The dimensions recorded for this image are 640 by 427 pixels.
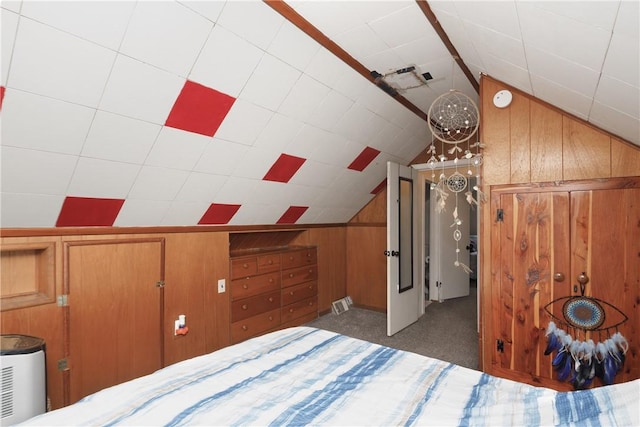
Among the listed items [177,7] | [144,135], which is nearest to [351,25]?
[177,7]

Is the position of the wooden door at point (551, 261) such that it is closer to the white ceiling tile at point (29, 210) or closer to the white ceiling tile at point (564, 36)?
the white ceiling tile at point (564, 36)

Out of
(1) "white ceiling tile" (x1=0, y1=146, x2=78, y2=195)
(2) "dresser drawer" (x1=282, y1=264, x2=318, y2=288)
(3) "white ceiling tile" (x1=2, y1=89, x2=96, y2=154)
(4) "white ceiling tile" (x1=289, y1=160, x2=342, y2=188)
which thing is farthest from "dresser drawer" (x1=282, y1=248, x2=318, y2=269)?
(3) "white ceiling tile" (x1=2, y1=89, x2=96, y2=154)

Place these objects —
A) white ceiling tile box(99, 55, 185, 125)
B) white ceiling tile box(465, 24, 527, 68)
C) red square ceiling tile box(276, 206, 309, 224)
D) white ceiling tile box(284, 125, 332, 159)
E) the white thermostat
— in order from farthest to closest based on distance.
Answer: red square ceiling tile box(276, 206, 309, 224), white ceiling tile box(284, 125, 332, 159), the white thermostat, white ceiling tile box(465, 24, 527, 68), white ceiling tile box(99, 55, 185, 125)


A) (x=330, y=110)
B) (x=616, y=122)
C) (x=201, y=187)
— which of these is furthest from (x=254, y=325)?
(x=616, y=122)

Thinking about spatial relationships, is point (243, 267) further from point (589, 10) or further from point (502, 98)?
point (589, 10)

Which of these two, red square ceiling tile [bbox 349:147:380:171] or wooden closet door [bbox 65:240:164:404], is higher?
red square ceiling tile [bbox 349:147:380:171]

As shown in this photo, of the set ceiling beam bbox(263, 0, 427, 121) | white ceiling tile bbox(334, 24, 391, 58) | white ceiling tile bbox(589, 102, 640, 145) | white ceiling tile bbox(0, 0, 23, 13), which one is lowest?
white ceiling tile bbox(589, 102, 640, 145)

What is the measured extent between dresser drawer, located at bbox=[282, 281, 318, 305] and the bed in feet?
7.10

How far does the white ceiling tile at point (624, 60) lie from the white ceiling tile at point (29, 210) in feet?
8.23

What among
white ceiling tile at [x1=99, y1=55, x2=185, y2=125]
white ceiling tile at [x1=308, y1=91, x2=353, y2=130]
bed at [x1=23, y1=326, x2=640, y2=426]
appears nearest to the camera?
bed at [x1=23, y1=326, x2=640, y2=426]

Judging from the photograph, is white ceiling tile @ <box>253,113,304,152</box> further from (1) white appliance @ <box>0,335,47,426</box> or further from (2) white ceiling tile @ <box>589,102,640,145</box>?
(2) white ceiling tile @ <box>589,102,640,145</box>

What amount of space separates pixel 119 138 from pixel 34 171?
0.40 meters

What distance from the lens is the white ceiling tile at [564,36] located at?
1.17 meters

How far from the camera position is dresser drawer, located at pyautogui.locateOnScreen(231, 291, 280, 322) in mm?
3082
